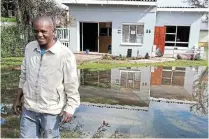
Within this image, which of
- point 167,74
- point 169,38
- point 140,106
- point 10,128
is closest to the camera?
point 10,128

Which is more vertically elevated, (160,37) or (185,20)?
(185,20)

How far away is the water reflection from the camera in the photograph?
4.53m

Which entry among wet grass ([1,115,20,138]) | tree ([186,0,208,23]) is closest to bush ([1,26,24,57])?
wet grass ([1,115,20,138])

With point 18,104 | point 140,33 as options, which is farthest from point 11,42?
point 18,104

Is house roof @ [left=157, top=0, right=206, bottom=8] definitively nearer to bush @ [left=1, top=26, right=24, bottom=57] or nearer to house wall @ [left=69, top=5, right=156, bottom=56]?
house wall @ [left=69, top=5, right=156, bottom=56]

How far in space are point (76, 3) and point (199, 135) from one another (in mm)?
12163

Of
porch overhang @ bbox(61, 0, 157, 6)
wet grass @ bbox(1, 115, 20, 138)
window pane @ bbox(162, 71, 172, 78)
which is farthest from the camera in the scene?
porch overhang @ bbox(61, 0, 157, 6)

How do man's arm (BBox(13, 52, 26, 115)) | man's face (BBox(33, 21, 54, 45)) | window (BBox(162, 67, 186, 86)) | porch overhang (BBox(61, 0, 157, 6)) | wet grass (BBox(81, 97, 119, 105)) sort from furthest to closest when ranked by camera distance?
porch overhang (BBox(61, 0, 157, 6)), window (BBox(162, 67, 186, 86)), wet grass (BBox(81, 97, 119, 105)), man's arm (BBox(13, 52, 26, 115)), man's face (BBox(33, 21, 54, 45))

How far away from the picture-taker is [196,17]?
51.5ft

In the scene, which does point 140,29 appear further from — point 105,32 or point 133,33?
point 105,32

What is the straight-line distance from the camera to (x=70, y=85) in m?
2.48

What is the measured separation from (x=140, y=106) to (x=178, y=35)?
446 inches

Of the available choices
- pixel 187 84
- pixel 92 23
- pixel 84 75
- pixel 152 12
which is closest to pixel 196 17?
pixel 152 12

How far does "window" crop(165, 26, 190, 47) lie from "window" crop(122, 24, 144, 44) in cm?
204
